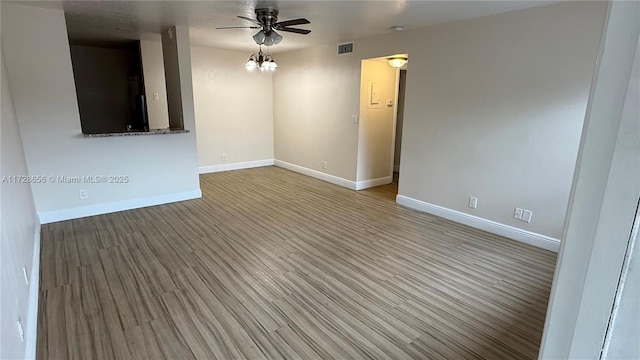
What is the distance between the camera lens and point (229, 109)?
265 inches

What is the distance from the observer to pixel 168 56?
4.93 metres

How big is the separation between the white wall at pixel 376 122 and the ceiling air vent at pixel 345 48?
0.34m

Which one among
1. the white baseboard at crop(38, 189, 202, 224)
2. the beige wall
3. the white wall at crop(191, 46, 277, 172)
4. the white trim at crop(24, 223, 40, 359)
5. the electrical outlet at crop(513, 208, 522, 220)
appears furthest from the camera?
the white wall at crop(191, 46, 277, 172)

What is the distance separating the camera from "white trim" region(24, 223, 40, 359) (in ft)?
6.14

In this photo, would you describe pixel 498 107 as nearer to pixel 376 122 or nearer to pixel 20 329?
pixel 376 122

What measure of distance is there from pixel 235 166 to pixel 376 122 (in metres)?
3.18

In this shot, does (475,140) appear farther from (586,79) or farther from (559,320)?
(559,320)

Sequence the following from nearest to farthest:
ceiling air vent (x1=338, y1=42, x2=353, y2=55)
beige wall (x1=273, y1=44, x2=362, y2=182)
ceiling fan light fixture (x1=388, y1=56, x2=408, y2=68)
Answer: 1. ceiling fan light fixture (x1=388, y1=56, x2=408, y2=68)
2. ceiling air vent (x1=338, y1=42, x2=353, y2=55)
3. beige wall (x1=273, y1=44, x2=362, y2=182)

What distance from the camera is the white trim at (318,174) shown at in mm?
5770

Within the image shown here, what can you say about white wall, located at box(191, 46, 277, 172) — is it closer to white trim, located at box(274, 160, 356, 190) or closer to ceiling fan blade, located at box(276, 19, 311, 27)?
white trim, located at box(274, 160, 356, 190)

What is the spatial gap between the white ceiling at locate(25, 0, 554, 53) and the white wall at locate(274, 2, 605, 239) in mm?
270

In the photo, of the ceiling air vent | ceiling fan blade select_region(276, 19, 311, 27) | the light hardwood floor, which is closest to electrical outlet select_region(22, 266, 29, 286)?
the light hardwood floor

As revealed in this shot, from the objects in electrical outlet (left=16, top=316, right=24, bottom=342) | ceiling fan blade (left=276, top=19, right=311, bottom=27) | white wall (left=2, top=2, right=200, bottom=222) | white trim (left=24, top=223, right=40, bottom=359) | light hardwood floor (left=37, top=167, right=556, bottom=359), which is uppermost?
ceiling fan blade (left=276, top=19, right=311, bottom=27)

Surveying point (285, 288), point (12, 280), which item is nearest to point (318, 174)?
point (285, 288)
